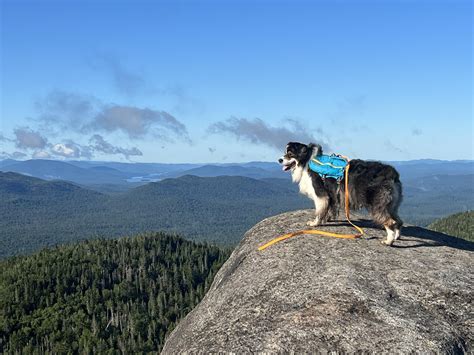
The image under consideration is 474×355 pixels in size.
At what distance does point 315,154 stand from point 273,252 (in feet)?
15.7

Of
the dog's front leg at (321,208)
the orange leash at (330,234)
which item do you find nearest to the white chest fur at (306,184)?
the dog's front leg at (321,208)

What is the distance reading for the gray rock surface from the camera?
11125 mm

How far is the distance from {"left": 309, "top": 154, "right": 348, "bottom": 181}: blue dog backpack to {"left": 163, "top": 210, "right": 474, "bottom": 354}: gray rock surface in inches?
104

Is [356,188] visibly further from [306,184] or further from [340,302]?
[340,302]

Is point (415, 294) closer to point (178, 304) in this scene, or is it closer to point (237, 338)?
point (237, 338)

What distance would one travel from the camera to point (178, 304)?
192625 mm

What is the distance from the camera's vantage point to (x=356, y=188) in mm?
17312

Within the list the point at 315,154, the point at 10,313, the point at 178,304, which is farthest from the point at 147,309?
the point at 315,154

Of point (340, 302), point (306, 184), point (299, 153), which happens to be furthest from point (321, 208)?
point (340, 302)

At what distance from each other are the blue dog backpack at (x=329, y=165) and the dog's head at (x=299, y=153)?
291 millimetres

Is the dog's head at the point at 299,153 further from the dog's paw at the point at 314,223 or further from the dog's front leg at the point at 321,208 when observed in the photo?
the dog's paw at the point at 314,223

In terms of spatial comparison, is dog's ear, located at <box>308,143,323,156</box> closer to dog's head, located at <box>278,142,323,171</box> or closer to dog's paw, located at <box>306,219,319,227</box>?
dog's head, located at <box>278,142,323,171</box>

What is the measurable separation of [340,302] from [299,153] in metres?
7.97

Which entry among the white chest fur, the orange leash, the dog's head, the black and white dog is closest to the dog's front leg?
the black and white dog
